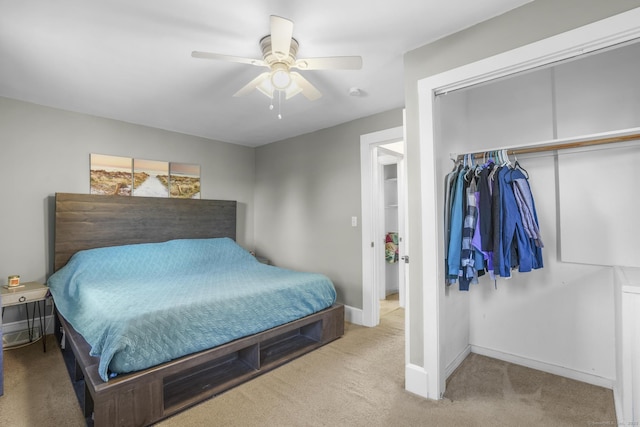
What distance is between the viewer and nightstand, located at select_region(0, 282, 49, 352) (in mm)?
2485

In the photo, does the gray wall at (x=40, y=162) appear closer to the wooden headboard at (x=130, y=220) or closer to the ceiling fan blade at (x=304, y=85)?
the wooden headboard at (x=130, y=220)

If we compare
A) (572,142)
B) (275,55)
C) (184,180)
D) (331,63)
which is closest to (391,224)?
(572,142)

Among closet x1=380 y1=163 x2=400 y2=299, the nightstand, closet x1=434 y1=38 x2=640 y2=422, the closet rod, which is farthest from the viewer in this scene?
closet x1=380 y1=163 x2=400 y2=299

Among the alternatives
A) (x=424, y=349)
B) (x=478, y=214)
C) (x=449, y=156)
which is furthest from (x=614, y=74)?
(x=424, y=349)

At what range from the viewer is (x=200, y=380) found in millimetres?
2205

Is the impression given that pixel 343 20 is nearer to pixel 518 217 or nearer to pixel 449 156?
pixel 449 156

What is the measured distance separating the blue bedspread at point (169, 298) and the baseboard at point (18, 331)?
52 centimetres

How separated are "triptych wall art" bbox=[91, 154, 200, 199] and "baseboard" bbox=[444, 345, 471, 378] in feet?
11.4

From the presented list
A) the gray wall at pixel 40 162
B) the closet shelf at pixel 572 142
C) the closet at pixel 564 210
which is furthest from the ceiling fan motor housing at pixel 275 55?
the gray wall at pixel 40 162

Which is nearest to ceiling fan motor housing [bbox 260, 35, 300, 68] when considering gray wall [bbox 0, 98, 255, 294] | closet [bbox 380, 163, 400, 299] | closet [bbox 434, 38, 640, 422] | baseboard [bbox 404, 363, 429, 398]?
closet [bbox 434, 38, 640, 422]

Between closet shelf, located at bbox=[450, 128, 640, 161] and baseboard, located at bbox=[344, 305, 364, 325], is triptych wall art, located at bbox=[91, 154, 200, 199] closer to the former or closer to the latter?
baseboard, located at bbox=[344, 305, 364, 325]

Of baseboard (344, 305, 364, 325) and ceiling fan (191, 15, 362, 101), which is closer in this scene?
ceiling fan (191, 15, 362, 101)

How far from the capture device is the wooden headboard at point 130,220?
303cm

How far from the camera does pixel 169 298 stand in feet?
7.23
